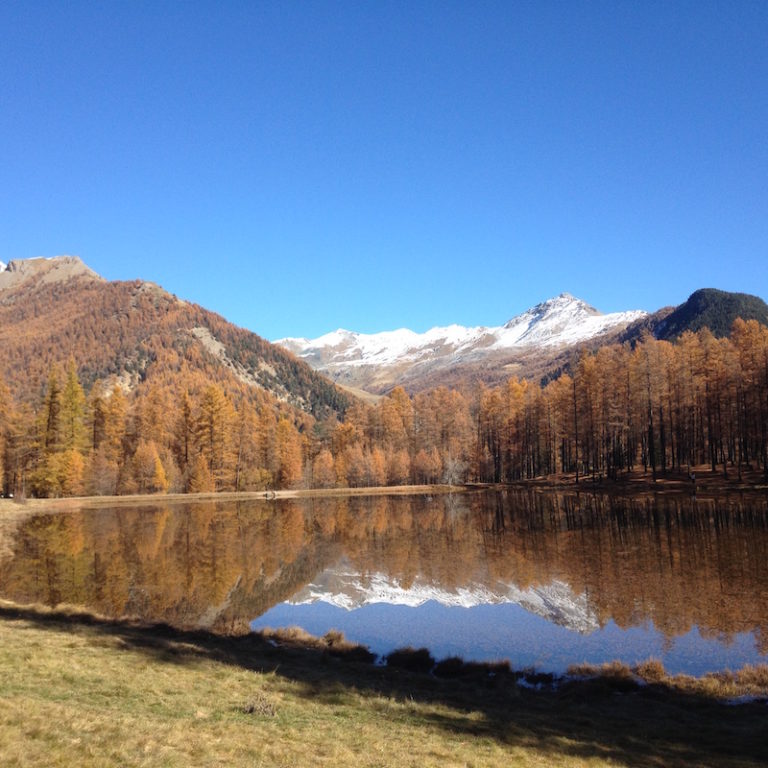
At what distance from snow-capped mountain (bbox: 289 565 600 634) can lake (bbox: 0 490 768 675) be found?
12cm

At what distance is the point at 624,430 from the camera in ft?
276

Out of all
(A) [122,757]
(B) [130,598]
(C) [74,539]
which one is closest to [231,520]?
(C) [74,539]

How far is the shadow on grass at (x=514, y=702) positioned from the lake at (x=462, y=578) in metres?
2.48

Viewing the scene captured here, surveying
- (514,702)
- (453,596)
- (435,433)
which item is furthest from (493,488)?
(514,702)

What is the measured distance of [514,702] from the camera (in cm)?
1505

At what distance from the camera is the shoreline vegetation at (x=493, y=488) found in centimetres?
6675

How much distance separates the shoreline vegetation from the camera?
219 feet

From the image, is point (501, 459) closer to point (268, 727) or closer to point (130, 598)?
point (130, 598)

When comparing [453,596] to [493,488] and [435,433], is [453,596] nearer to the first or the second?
[493,488]

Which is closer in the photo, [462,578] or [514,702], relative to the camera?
[514,702]

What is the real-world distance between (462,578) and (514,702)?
17.3 metres

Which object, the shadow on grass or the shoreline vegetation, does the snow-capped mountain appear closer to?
the shadow on grass

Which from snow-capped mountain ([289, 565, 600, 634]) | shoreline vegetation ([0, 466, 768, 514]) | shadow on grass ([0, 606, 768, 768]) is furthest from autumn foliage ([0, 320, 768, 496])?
shadow on grass ([0, 606, 768, 768])

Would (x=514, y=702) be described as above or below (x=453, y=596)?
above
